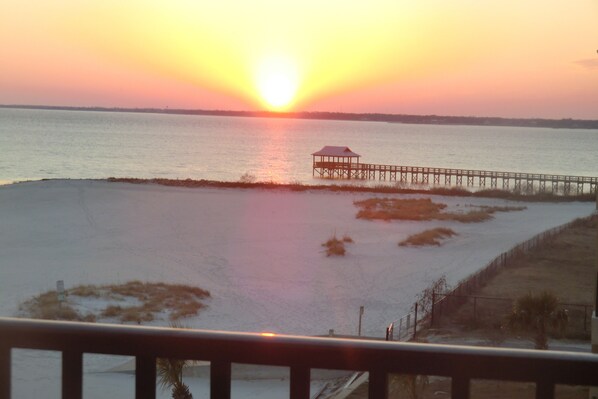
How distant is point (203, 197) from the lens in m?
53.1

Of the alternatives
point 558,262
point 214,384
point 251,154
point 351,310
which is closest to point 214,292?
point 351,310

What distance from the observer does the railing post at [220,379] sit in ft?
6.30

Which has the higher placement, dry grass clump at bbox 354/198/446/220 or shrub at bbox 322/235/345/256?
dry grass clump at bbox 354/198/446/220

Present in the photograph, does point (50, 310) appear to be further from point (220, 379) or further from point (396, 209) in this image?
point (396, 209)

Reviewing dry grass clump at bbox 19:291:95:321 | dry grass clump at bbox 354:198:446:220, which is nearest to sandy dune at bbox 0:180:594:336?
dry grass clump at bbox 19:291:95:321

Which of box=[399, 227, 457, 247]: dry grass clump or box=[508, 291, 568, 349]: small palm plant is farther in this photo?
box=[399, 227, 457, 247]: dry grass clump

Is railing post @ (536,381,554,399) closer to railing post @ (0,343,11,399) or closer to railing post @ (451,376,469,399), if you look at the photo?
railing post @ (451,376,469,399)

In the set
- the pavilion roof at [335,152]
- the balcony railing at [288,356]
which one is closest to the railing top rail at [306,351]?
the balcony railing at [288,356]

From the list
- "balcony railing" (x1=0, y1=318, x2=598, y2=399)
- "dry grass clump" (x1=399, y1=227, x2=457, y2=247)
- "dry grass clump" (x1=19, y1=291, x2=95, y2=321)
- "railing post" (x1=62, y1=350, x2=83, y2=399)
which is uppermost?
"balcony railing" (x1=0, y1=318, x2=598, y2=399)

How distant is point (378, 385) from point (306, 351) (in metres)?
0.19

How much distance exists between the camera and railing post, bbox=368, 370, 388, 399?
72.7 inches

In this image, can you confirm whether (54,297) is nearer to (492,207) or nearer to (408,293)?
(408,293)

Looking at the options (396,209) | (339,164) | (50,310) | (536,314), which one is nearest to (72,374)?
(536,314)

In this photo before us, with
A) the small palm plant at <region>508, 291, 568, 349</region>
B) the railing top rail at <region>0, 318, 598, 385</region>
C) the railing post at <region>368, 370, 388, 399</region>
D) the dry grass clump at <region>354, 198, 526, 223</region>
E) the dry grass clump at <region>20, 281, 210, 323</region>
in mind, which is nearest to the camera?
the railing top rail at <region>0, 318, 598, 385</region>
